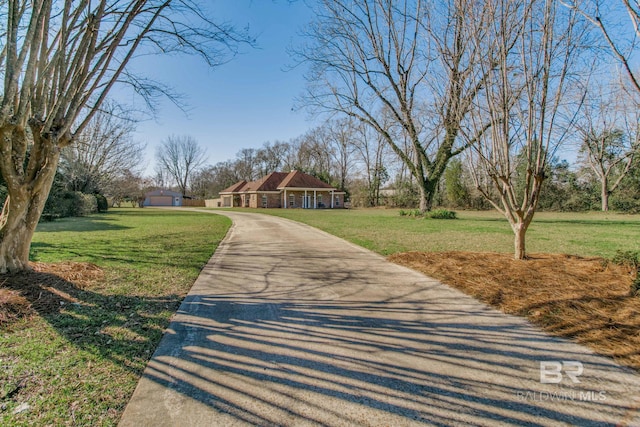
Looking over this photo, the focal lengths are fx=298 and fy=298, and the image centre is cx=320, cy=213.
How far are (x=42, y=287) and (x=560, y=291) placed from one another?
6.97m

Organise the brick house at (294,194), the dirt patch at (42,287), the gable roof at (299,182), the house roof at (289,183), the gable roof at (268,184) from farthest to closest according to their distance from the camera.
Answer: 1. the gable roof at (268,184)
2. the brick house at (294,194)
3. the house roof at (289,183)
4. the gable roof at (299,182)
5. the dirt patch at (42,287)

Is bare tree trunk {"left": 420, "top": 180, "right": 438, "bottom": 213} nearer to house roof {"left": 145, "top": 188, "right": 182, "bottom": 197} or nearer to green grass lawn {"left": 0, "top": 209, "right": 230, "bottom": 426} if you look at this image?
green grass lawn {"left": 0, "top": 209, "right": 230, "bottom": 426}

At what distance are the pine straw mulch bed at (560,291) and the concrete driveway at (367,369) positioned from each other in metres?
0.28

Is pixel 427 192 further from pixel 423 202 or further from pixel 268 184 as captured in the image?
pixel 268 184

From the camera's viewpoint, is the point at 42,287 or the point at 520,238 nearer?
the point at 42,287

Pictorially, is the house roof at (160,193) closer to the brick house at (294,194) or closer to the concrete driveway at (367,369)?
the brick house at (294,194)

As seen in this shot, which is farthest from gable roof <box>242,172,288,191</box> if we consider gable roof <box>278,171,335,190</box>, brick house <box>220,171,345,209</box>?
gable roof <box>278,171,335,190</box>

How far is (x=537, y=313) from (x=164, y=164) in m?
69.6

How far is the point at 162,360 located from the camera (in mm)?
2438

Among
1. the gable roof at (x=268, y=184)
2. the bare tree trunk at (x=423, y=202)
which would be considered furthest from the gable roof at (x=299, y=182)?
the bare tree trunk at (x=423, y=202)

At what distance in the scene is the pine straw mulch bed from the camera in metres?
2.82

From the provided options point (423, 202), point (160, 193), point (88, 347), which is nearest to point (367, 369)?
point (88, 347)

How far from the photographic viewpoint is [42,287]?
13.3 feet

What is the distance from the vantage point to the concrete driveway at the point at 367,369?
1.83 metres
